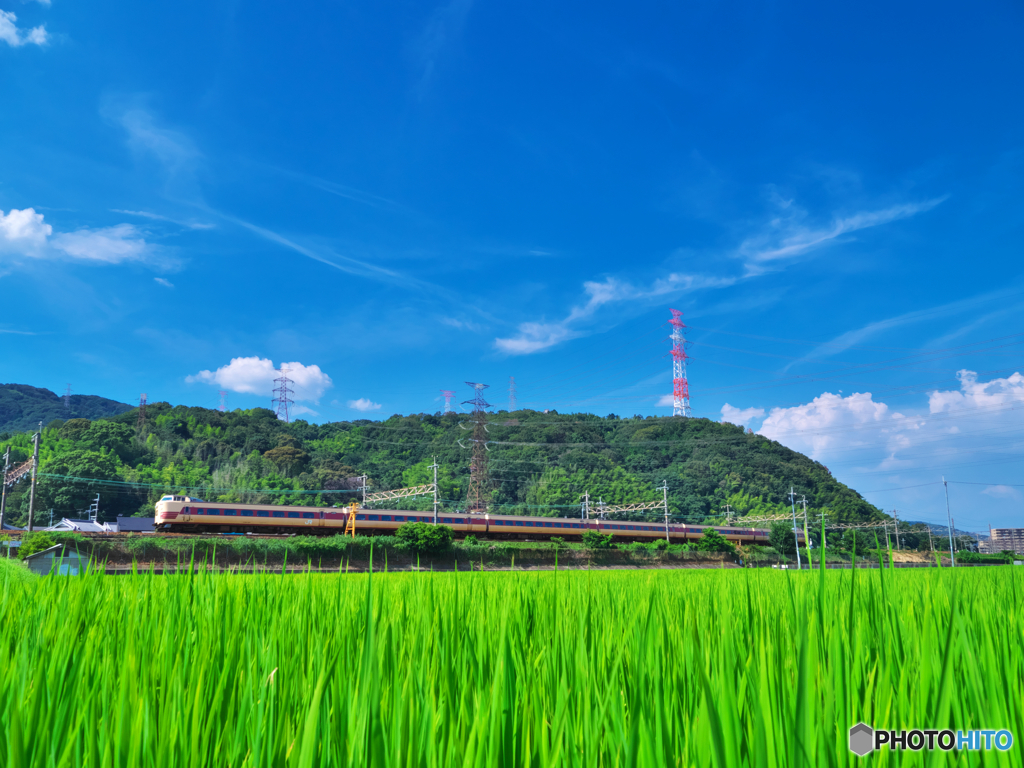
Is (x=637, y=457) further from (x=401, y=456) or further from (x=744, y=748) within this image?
(x=744, y=748)

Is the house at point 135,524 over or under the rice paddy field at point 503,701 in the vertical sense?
under

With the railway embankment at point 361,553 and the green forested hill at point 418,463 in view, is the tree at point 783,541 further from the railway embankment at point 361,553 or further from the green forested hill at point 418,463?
the green forested hill at point 418,463

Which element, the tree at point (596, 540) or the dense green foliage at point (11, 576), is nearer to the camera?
the dense green foliage at point (11, 576)

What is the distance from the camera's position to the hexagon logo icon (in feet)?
2.31

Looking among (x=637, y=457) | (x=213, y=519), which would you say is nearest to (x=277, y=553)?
(x=213, y=519)

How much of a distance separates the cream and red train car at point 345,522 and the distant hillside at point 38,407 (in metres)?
77.1

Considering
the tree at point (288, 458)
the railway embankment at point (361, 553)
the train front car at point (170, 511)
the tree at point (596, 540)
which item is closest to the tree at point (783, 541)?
the railway embankment at point (361, 553)

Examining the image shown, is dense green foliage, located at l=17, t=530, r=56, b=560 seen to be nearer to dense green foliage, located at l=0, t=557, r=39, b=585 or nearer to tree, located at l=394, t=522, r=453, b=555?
tree, located at l=394, t=522, r=453, b=555

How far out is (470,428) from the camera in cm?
7781

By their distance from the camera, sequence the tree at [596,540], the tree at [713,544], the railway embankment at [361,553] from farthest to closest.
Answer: the tree at [713,544]
the tree at [596,540]
the railway embankment at [361,553]

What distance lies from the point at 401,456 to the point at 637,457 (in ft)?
104

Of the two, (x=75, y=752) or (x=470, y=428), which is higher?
(x=470, y=428)

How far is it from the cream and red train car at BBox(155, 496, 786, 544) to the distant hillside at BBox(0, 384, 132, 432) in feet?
253

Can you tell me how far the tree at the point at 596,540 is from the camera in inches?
1369
